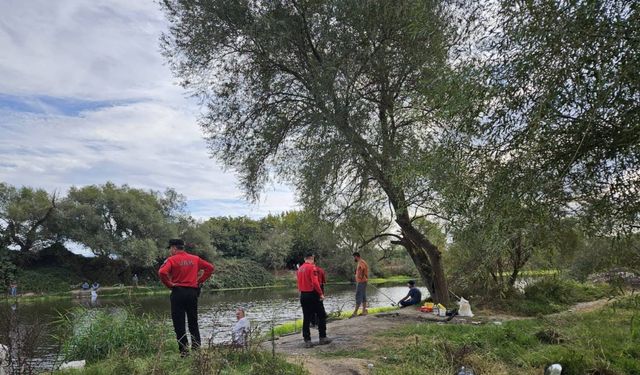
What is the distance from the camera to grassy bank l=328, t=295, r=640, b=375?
25.8 feet

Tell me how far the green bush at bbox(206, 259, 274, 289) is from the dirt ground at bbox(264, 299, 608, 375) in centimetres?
3938

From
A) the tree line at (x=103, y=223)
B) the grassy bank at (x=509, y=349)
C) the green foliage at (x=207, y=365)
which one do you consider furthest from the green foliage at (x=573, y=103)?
the tree line at (x=103, y=223)

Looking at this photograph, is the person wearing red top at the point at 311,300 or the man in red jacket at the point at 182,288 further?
the person wearing red top at the point at 311,300

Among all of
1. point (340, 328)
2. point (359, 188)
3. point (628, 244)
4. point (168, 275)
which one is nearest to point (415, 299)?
point (359, 188)

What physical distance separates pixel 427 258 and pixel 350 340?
696 cm

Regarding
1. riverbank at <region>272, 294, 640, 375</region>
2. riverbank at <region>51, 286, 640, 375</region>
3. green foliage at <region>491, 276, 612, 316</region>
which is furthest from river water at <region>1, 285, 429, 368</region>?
green foliage at <region>491, 276, 612, 316</region>

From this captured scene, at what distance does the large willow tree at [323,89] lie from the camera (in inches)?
470

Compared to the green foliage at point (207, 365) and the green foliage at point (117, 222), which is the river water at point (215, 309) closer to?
the green foliage at point (207, 365)

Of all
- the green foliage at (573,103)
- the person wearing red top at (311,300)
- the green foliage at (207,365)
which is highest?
the green foliage at (573,103)

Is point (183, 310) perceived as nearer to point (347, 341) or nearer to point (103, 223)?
point (347, 341)

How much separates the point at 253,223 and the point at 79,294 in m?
27.9

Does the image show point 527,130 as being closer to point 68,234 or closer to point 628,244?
point 628,244

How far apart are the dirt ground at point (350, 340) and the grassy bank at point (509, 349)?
30cm

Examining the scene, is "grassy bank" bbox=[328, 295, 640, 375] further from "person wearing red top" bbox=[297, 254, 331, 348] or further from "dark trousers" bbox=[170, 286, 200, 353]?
"dark trousers" bbox=[170, 286, 200, 353]
